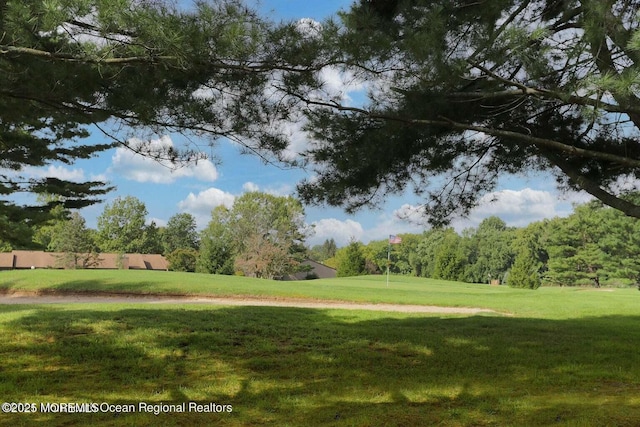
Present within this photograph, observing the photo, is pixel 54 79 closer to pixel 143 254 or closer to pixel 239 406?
pixel 239 406

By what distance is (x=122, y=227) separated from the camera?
5475 centimetres

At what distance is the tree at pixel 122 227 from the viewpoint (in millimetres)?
53281

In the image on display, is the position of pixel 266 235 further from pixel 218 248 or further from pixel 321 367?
pixel 321 367

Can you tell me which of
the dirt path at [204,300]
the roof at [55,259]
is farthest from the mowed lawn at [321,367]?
the roof at [55,259]

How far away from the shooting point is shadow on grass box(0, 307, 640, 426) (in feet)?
14.2

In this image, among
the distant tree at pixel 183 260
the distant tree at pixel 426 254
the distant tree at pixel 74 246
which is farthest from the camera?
the distant tree at pixel 426 254

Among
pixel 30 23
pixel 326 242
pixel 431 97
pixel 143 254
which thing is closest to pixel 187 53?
pixel 30 23

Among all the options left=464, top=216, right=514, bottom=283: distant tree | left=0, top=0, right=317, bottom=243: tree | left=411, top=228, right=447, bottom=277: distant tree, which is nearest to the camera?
left=0, top=0, right=317, bottom=243: tree

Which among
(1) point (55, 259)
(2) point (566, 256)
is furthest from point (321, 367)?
(2) point (566, 256)

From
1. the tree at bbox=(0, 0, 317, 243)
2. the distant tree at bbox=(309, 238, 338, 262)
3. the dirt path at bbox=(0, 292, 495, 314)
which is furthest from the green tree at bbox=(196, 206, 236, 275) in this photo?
the distant tree at bbox=(309, 238, 338, 262)

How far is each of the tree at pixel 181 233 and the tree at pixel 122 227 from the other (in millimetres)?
8508

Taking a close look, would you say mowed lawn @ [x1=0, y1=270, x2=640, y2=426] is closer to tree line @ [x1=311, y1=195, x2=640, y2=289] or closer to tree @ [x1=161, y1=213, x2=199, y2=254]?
tree line @ [x1=311, y1=195, x2=640, y2=289]

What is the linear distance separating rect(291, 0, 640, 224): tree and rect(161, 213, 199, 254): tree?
60.1 meters

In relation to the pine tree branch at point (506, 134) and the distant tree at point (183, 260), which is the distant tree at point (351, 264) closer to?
the distant tree at point (183, 260)
